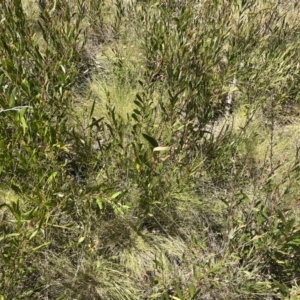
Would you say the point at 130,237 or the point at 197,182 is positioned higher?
the point at 197,182

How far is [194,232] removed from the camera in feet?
6.13

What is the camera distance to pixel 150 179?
1.78m

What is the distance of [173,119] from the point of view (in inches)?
77.2

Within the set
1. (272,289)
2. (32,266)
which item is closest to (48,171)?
(32,266)

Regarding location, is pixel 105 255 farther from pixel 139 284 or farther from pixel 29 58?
pixel 29 58

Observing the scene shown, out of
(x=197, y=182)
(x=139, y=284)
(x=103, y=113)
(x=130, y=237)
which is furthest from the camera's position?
(x=103, y=113)

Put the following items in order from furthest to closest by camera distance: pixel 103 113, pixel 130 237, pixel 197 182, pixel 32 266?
pixel 103 113 < pixel 197 182 < pixel 130 237 < pixel 32 266

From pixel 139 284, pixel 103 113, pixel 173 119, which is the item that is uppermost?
pixel 173 119

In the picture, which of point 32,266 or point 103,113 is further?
point 103,113

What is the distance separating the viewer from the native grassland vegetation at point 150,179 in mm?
1560

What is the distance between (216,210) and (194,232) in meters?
0.21

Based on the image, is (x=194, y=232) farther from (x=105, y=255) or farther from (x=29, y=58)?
(x=29, y=58)

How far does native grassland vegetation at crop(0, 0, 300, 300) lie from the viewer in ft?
5.12

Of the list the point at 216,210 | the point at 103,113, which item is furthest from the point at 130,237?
the point at 103,113
